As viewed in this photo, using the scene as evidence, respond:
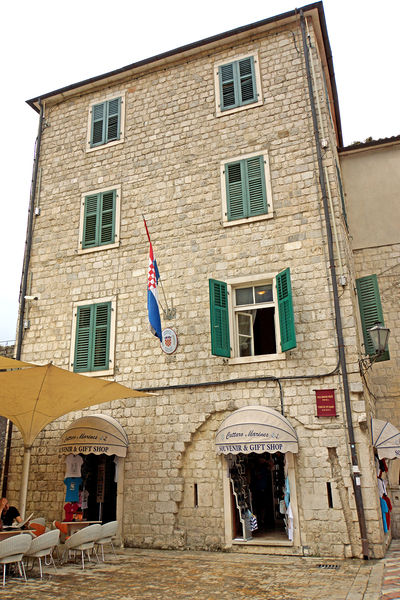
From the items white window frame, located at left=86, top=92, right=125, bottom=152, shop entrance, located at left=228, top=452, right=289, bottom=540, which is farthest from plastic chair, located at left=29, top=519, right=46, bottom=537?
white window frame, located at left=86, top=92, right=125, bottom=152

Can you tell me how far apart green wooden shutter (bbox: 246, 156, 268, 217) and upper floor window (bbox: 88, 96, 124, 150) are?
3.67 m

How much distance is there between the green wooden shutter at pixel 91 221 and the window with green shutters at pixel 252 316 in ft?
11.8

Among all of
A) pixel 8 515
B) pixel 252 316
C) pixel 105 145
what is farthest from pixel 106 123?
pixel 8 515

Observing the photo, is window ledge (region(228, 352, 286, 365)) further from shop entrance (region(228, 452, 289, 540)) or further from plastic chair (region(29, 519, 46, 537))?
plastic chair (region(29, 519, 46, 537))

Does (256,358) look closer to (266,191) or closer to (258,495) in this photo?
(266,191)

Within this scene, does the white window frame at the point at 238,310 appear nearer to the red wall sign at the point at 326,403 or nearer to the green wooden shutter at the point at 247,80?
the red wall sign at the point at 326,403

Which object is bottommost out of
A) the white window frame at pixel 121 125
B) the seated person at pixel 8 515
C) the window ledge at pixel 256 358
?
the seated person at pixel 8 515

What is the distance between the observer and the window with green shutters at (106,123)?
12.2 m

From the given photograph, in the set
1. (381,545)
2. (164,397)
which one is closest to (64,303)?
(164,397)

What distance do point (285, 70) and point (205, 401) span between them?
24.9ft

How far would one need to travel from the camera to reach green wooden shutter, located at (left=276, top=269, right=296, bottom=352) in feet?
28.7

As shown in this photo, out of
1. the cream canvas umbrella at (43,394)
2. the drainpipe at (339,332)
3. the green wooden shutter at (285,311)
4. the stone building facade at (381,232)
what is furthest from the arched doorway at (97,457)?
the stone building facade at (381,232)

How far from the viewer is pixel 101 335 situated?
10.6 m

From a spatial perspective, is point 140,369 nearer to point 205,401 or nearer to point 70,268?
point 205,401
